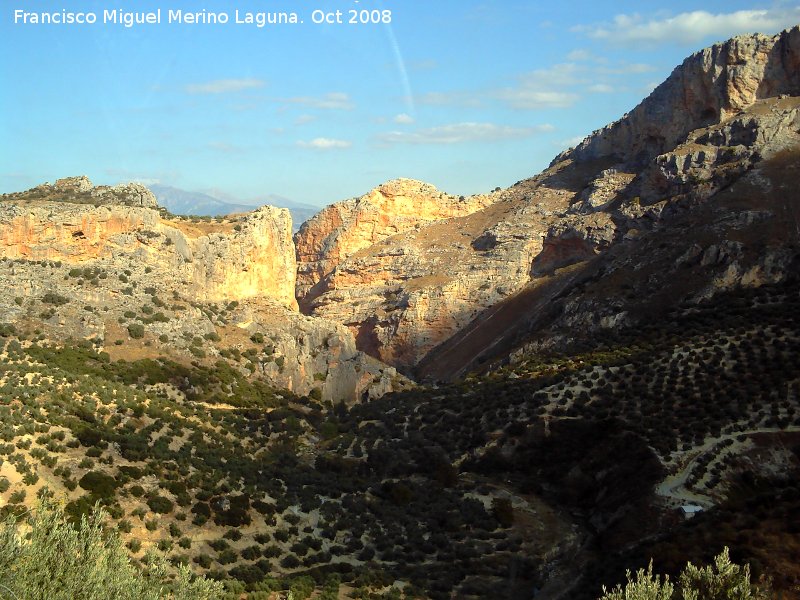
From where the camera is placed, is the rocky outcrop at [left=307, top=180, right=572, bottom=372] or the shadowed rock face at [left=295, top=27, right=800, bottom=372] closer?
the shadowed rock face at [left=295, top=27, right=800, bottom=372]

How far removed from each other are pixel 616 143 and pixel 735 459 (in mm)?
62892

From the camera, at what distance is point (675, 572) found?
20.9 m

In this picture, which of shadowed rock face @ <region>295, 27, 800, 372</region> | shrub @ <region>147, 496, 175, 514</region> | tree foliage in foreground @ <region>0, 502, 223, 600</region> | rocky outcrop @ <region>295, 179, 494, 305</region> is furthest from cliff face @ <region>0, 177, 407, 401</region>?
rocky outcrop @ <region>295, 179, 494, 305</region>

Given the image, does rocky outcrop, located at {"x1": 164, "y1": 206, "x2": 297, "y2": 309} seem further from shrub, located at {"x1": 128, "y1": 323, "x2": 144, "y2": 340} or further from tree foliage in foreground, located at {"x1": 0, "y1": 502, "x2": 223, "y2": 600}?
tree foliage in foreground, located at {"x1": 0, "y1": 502, "x2": 223, "y2": 600}

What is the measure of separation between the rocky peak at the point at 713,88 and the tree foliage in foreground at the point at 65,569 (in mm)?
67126

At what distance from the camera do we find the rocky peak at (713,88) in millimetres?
68688

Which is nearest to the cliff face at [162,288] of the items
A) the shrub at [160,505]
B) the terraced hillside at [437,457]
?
the terraced hillside at [437,457]

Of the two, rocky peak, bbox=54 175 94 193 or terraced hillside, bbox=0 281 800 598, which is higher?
rocky peak, bbox=54 175 94 193

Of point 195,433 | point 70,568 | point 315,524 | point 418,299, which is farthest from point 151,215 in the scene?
point 70,568

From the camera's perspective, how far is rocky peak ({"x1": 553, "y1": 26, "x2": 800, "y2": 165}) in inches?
2704

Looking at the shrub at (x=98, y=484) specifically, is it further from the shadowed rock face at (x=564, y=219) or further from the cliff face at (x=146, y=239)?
the shadowed rock face at (x=564, y=219)

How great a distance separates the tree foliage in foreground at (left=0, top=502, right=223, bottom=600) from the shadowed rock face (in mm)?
40171

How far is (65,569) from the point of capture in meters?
14.1

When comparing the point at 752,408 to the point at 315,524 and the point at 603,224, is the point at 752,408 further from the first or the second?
the point at 603,224
